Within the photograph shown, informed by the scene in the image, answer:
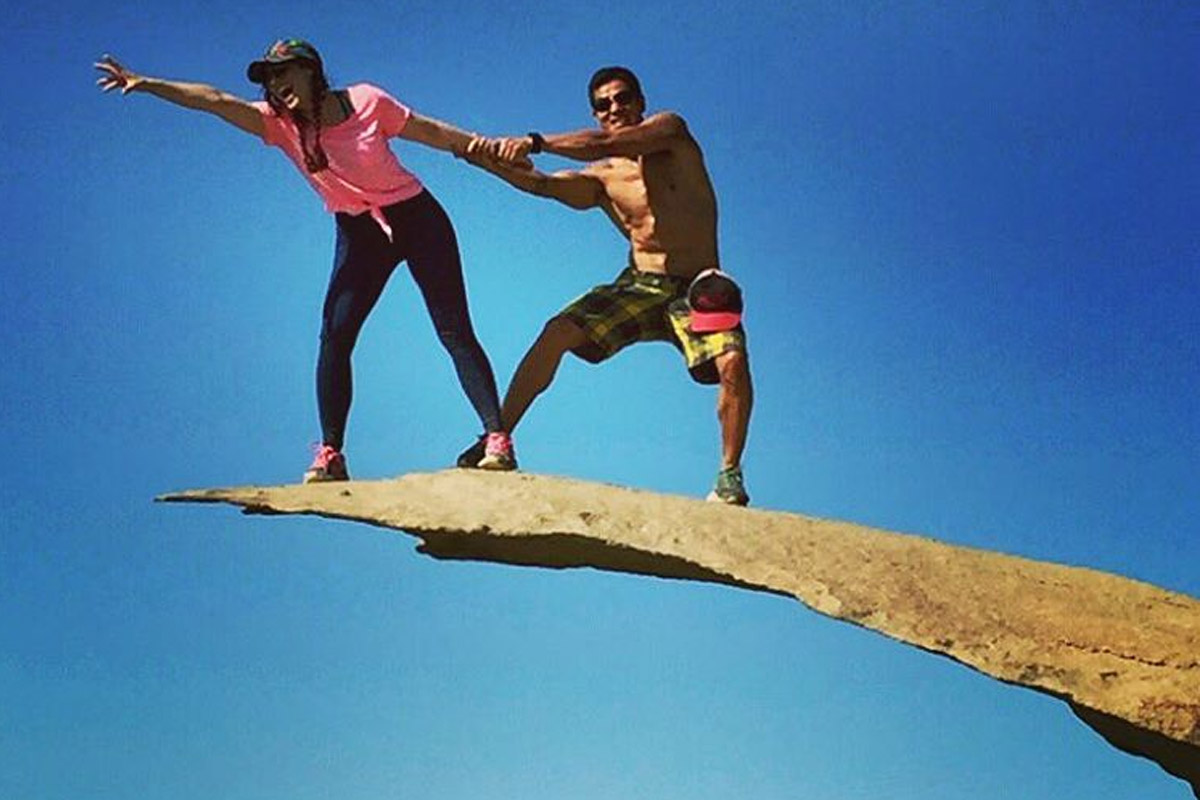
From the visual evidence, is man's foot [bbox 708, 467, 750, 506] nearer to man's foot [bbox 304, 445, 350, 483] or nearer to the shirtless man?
the shirtless man

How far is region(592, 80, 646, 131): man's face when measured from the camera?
5.65 metres

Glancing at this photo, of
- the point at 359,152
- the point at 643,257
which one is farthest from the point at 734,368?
the point at 359,152

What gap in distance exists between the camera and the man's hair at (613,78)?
5.68m

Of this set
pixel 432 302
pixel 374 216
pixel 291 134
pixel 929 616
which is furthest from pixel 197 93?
pixel 929 616

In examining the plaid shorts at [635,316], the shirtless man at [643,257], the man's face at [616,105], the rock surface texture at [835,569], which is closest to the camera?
the rock surface texture at [835,569]

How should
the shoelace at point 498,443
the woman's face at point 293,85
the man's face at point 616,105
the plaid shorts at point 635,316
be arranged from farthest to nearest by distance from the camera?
the man's face at point 616,105, the plaid shorts at point 635,316, the shoelace at point 498,443, the woman's face at point 293,85

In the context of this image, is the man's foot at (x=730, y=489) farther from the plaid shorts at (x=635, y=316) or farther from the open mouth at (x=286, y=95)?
the open mouth at (x=286, y=95)

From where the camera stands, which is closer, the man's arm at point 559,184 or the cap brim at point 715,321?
the cap brim at point 715,321

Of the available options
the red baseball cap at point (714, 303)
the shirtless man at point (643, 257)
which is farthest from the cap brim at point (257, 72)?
the red baseball cap at point (714, 303)

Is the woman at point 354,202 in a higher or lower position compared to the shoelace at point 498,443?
higher

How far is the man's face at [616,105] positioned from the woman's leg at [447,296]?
78cm

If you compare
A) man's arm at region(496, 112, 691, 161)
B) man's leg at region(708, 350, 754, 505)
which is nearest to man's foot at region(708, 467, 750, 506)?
man's leg at region(708, 350, 754, 505)

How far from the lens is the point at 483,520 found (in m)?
4.70

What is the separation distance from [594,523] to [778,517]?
2.34ft
